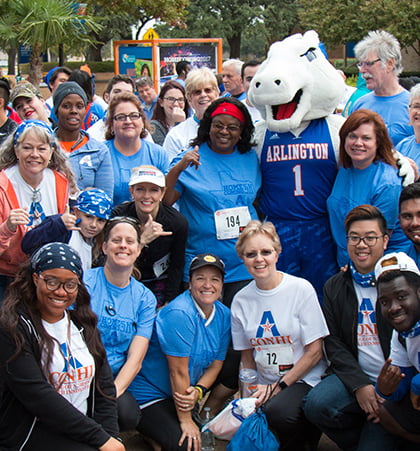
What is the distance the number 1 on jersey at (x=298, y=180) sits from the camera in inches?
176

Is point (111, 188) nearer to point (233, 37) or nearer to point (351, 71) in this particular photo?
point (351, 71)

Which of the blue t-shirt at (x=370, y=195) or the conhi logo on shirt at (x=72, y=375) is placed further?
the blue t-shirt at (x=370, y=195)

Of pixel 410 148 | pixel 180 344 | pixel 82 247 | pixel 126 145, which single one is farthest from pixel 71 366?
pixel 410 148

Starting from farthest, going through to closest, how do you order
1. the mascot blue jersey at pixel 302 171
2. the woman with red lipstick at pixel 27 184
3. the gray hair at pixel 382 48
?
the gray hair at pixel 382 48
the mascot blue jersey at pixel 302 171
the woman with red lipstick at pixel 27 184

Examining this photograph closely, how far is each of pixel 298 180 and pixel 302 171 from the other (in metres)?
0.07

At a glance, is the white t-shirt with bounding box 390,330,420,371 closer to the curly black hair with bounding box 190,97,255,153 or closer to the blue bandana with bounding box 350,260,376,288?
the blue bandana with bounding box 350,260,376,288

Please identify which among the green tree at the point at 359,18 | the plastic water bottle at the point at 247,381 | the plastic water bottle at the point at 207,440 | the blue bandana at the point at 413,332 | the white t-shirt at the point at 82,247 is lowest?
the plastic water bottle at the point at 207,440

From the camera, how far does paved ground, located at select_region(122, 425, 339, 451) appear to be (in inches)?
160

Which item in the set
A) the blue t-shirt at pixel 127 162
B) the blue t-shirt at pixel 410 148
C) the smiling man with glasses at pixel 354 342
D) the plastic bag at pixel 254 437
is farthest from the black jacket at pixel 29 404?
the blue t-shirt at pixel 410 148

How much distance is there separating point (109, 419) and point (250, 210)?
188cm

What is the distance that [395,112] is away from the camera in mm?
5434

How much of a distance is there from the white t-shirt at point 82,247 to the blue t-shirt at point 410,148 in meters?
2.46

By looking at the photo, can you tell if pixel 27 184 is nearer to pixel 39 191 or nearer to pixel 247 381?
pixel 39 191

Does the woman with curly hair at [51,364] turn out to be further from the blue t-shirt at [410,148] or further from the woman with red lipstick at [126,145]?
the blue t-shirt at [410,148]
